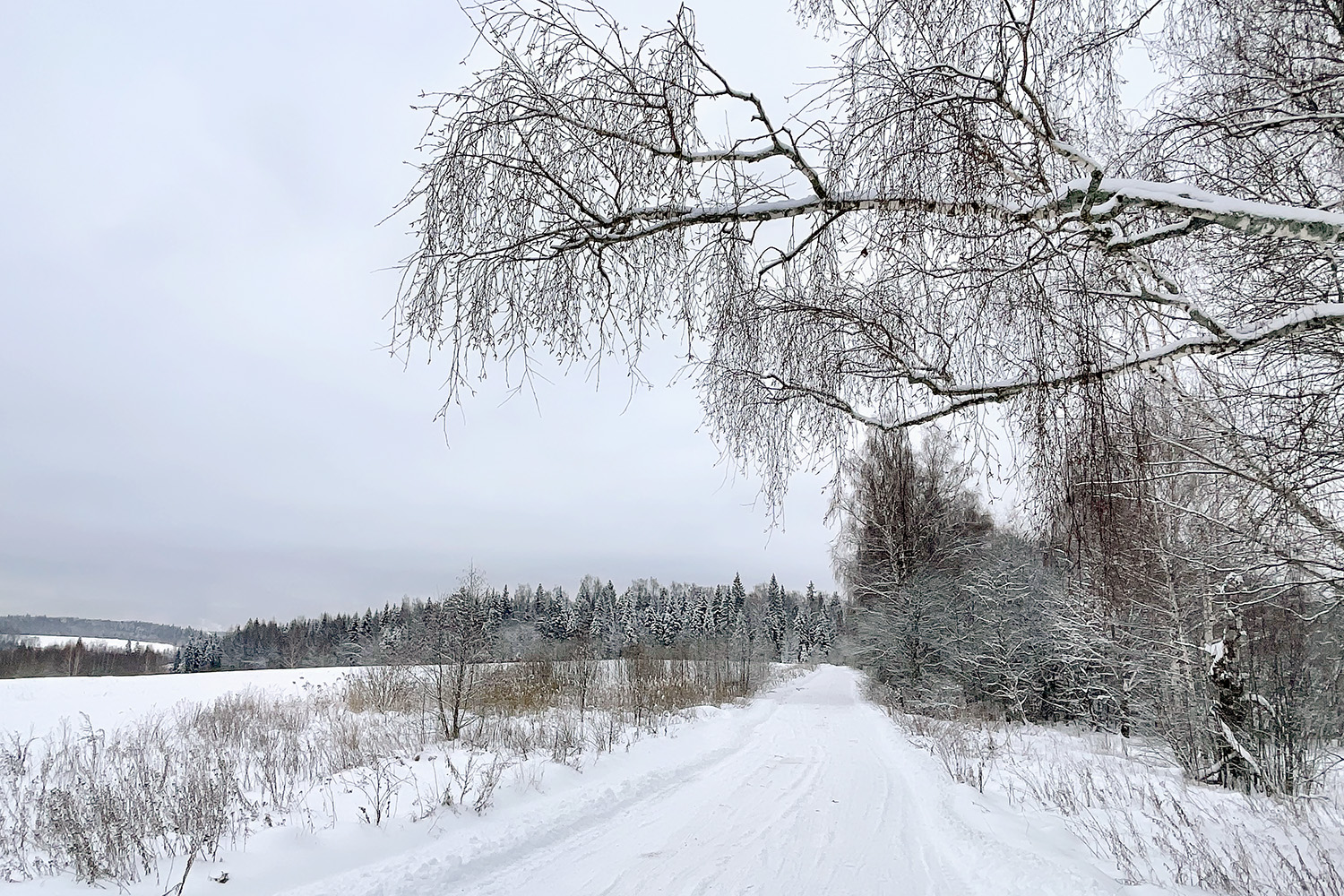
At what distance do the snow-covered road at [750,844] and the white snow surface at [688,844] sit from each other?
2cm

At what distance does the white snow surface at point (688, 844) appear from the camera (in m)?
4.69

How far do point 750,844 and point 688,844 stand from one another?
1.87 ft

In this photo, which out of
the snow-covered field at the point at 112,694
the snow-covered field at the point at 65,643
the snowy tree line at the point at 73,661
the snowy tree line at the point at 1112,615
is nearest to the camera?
the snowy tree line at the point at 1112,615

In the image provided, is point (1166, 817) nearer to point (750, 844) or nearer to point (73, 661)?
point (750, 844)

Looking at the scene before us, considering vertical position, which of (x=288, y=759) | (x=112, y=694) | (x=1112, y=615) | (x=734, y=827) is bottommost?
(x=112, y=694)

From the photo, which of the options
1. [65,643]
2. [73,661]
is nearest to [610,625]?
[73,661]

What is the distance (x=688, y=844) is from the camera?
18.6ft

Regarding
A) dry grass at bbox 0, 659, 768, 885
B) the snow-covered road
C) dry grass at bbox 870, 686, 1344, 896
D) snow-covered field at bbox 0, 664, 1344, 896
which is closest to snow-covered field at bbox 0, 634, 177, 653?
dry grass at bbox 0, 659, 768, 885

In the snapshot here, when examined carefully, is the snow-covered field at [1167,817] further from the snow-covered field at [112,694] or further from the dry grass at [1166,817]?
the snow-covered field at [112,694]

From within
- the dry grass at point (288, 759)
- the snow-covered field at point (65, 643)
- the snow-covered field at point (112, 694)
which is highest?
the dry grass at point (288, 759)

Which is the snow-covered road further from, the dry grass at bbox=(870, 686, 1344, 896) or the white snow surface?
the dry grass at bbox=(870, 686, 1344, 896)

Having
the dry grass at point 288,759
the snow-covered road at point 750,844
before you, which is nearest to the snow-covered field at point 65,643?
the dry grass at point 288,759

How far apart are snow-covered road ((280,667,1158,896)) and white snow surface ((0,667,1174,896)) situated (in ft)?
0.07

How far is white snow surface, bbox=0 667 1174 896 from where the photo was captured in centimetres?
469
